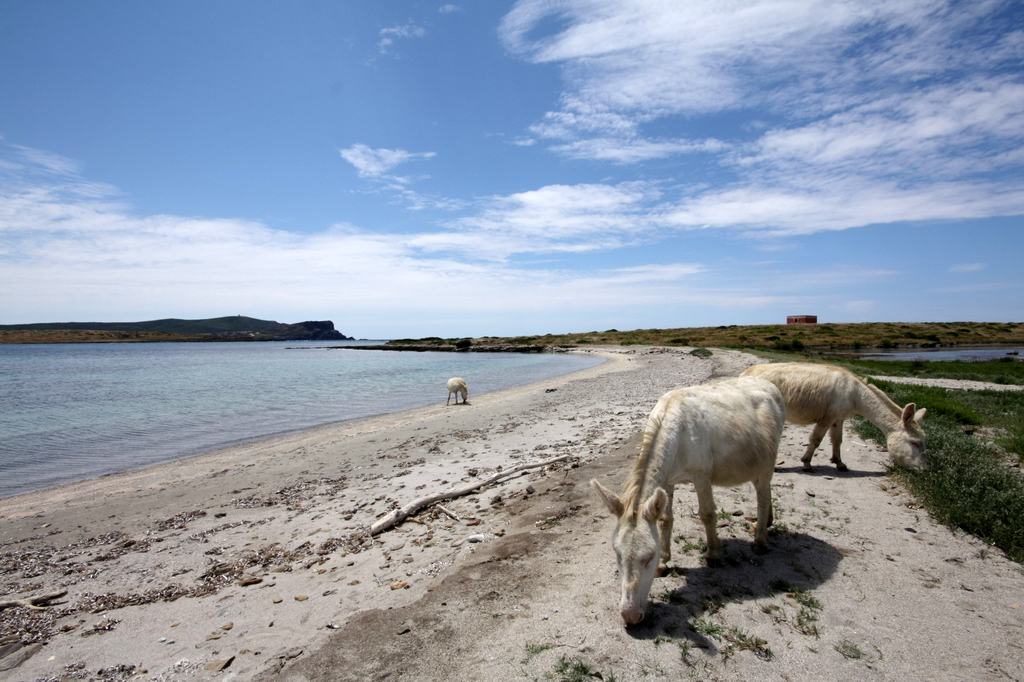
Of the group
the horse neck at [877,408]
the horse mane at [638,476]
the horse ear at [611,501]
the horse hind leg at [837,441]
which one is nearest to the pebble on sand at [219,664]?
the horse ear at [611,501]

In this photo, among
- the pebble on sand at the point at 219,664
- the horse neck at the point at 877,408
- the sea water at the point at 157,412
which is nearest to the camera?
the pebble on sand at the point at 219,664

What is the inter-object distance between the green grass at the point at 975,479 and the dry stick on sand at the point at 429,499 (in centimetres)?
646

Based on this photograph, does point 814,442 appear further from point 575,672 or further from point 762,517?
point 575,672

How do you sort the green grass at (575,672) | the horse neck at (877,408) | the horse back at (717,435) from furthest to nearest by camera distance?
the horse neck at (877,408) < the horse back at (717,435) < the green grass at (575,672)

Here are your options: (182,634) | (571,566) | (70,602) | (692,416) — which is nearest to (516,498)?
(571,566)

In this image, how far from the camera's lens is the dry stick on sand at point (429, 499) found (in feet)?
25.7

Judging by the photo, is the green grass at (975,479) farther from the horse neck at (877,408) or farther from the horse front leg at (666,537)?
the horse front leg at (666,537)

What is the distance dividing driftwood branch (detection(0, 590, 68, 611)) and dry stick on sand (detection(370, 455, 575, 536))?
4.15 m

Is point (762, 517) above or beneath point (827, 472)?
above

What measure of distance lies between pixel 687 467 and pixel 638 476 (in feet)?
2.67

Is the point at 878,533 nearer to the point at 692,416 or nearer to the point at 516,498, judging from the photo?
the point at 692,416

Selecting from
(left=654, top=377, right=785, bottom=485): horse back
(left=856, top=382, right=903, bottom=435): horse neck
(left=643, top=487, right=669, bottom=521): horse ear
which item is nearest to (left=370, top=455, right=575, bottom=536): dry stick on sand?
(left=654, top=377, right=785, bottom=485): horse back

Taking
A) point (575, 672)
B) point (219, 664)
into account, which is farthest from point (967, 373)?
point (219, 664)

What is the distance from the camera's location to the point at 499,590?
539 centimetres
